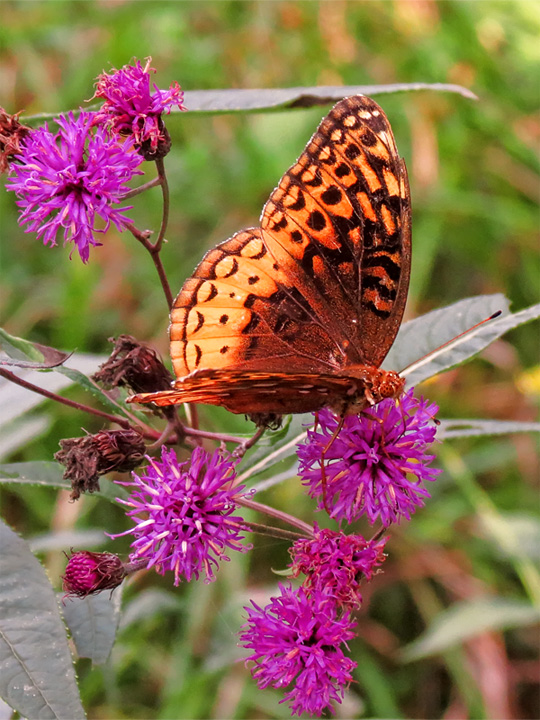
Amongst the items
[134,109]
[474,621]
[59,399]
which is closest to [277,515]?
[59,399]

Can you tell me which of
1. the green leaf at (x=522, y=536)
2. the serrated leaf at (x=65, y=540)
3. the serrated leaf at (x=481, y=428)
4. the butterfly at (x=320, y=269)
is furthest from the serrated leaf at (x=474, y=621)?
the butterfly at (x=320, y=269)

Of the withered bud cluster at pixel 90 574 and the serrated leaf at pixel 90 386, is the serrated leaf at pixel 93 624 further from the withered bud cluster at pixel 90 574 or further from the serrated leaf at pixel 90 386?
the serrated leaf at pixel 90 386

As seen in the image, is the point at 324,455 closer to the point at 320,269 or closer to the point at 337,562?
the point at 337,562

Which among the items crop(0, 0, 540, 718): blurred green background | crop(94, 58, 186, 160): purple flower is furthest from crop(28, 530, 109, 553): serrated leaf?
crop(94, 58, 186, 160): purple flower

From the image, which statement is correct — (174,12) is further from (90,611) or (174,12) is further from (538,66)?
(90,611)

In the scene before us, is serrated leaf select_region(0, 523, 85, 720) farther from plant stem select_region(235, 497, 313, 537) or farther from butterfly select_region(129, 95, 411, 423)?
butterfly select_region(129, 95, 411, 423)

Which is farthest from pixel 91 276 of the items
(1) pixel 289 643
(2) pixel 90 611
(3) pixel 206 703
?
(1) pixel 289 643
